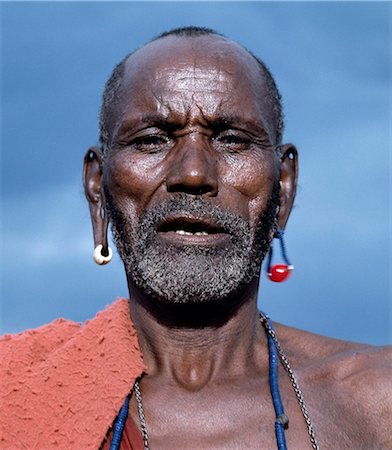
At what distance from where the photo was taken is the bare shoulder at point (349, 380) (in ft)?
14.3

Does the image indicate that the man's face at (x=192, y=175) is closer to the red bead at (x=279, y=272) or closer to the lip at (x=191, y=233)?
the lip at (x=191, y=233)

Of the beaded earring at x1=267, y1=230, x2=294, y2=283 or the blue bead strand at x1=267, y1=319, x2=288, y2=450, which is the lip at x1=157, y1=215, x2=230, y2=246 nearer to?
the beaded earring at x1=267, y1=230, x2=294, y2=283

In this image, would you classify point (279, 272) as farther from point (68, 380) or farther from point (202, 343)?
point (68, 380)

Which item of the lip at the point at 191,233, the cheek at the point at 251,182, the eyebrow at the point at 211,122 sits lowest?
the lip at the point at 191,233

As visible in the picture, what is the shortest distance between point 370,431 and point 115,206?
187 centimetres

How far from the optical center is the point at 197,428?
4328mm

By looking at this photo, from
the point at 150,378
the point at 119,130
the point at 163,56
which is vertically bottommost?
the point at 150,378

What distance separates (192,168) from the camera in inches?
171

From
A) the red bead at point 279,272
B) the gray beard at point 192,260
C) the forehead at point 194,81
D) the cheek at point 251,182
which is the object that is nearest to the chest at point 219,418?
the gray beard at point 192,260

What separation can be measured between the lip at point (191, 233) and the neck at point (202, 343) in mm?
416

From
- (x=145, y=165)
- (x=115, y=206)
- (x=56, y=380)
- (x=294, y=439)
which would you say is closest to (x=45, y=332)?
(x=56, y=380)

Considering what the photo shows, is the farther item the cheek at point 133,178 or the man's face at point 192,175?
the cheek at point 133,178

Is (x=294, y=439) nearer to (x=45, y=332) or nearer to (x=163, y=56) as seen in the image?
(x=45, y=332)

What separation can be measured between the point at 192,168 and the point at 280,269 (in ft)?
3.16
